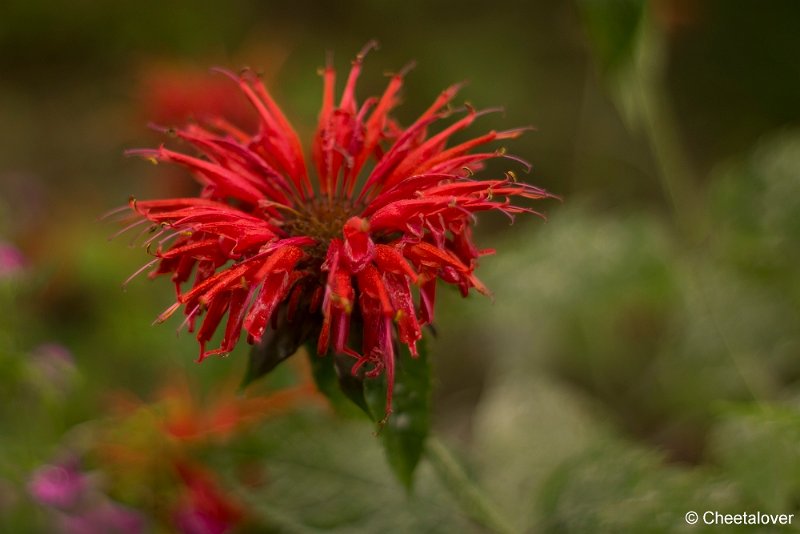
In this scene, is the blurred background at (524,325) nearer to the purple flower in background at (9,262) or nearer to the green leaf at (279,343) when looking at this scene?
the purple flower in background at (9,262)

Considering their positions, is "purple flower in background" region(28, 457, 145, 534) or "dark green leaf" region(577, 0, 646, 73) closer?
"dark green leaf" region(577, 0, 646, 73)

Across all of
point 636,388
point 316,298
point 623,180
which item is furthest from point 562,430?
point 623,180

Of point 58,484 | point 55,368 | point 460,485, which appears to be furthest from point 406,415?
point 55,368

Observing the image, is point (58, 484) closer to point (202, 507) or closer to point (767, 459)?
point (202, 507)

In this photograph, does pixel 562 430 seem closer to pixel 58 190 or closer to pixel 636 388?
pixel 636 388

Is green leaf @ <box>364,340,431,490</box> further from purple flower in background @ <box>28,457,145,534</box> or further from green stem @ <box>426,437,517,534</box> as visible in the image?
purple flower in background @ <box>28,457,145,534</box>

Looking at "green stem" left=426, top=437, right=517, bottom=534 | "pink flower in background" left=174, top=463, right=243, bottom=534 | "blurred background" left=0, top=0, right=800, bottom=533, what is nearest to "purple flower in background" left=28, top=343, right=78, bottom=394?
"blurred background" left=0, top=0, right=800, bottom=533

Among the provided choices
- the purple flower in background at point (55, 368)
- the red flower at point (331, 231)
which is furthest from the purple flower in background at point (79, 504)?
the red flower at point (331, 231)

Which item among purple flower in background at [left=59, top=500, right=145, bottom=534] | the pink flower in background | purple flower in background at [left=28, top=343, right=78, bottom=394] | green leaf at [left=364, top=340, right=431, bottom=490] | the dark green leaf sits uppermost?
the dark green leaf
